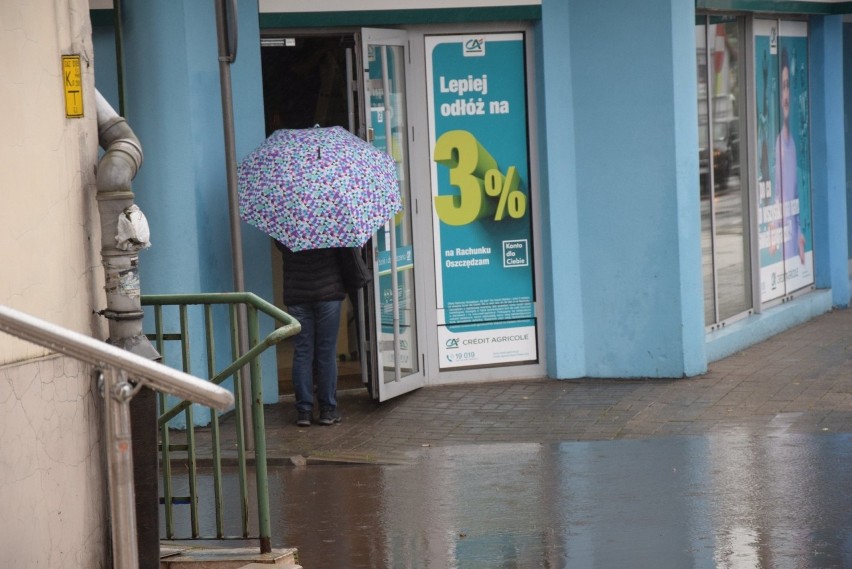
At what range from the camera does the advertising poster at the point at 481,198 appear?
36.4 feet

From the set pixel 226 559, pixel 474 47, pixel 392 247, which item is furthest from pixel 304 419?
pixel 226 559

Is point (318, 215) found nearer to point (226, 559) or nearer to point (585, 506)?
point (585, 506)

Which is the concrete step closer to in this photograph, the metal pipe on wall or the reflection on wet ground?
the reflection on wet ground

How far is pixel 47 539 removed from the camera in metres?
5.20

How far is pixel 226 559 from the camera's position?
604 centimetres

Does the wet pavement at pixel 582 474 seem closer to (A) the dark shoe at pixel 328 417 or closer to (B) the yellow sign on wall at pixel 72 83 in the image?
(A) the dark shoe at pixel 328 417

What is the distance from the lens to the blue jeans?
32.6 feet

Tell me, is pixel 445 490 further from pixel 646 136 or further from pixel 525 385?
pixel 646 136

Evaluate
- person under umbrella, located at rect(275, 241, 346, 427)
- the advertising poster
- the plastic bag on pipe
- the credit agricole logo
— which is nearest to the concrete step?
the plastic bag on pipe

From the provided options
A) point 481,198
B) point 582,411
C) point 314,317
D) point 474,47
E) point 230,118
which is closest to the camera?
point 230,118

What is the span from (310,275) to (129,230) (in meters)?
4.23

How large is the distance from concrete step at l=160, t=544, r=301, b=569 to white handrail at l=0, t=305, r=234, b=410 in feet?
7.29

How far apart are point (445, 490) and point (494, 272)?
3475 mm

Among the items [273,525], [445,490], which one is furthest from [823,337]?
[273,525]
